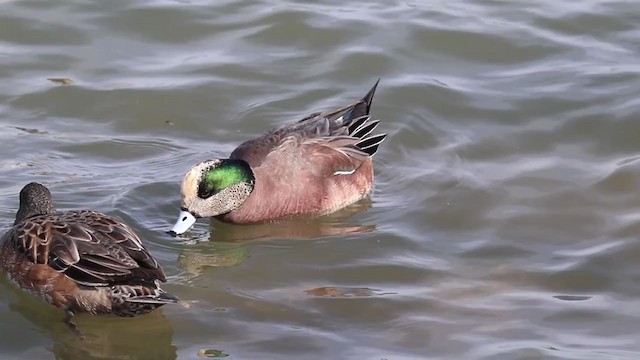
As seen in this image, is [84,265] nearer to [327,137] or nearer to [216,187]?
[216,187]

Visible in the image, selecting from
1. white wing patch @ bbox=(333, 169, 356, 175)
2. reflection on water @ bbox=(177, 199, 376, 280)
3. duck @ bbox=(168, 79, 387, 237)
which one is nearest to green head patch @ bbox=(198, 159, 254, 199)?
duck @ bbox=(168, 79, 387, 237)

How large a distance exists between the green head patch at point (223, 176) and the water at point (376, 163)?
302 mm

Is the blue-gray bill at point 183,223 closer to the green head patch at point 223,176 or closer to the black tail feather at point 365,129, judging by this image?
the green head patch at point 223,176

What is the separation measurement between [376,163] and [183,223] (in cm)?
Result: 191

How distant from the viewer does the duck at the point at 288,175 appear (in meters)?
8.24

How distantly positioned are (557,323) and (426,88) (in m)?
3.70

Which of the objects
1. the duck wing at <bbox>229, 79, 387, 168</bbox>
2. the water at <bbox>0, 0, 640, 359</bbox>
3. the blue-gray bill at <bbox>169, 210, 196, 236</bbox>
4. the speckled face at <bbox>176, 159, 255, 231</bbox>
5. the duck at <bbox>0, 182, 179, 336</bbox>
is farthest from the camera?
the duck wing at <bbox>229, 79, 387, 168</bbox>

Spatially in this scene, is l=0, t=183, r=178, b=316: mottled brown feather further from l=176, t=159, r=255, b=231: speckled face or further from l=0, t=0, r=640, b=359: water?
l=176, t=159, r=255, b=231: speckled face

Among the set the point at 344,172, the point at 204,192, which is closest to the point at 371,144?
the point at 344,172

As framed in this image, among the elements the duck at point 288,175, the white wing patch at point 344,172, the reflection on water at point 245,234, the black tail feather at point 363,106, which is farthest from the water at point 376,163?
the black tail feather at point 363,106

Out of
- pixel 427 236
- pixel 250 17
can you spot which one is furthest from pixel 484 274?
pixel 250 17

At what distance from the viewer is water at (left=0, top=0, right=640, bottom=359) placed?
22.1 feet

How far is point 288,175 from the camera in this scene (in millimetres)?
8633

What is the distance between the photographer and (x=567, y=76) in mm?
10305
